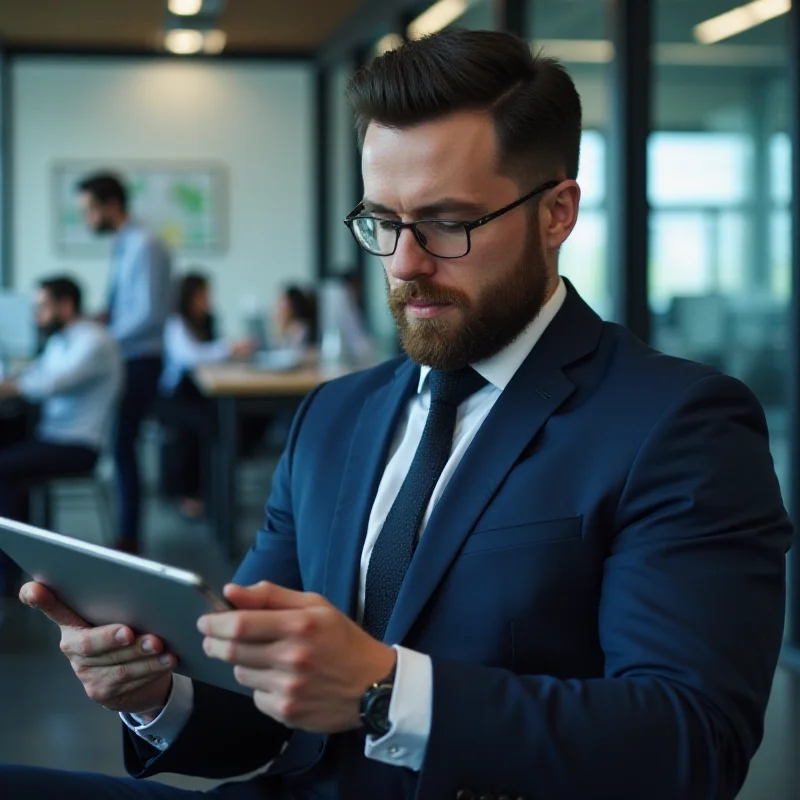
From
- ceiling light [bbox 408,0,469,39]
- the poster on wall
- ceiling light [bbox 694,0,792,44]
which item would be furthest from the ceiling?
ceiling light [bbox 694,0,792,44]

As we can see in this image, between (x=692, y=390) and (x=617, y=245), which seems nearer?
(x=692, y=390)

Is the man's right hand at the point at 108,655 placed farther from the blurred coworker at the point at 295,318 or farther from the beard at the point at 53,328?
the blurred coworker at the point at 295,318

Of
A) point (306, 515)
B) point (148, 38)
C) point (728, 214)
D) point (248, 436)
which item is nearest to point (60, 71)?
point (148, 38)

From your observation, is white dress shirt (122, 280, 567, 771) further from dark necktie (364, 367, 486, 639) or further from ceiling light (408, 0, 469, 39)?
ceiling light (408, 0, 469, 39)

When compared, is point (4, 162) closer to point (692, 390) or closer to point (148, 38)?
point (148, 38)

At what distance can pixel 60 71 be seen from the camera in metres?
9.90

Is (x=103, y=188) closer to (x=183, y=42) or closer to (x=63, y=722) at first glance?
(x=63, y=722)

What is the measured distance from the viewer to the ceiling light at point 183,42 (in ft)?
28.7

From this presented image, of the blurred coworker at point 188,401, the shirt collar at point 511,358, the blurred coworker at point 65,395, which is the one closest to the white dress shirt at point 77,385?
the blurred coworker at point 65,395

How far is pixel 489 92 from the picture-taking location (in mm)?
1343

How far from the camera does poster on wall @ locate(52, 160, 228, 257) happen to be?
9.93 m

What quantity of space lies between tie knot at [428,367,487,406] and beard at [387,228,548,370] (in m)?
0.03

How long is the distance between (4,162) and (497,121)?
360 inches

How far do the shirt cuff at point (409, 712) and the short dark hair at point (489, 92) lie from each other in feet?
1.89
